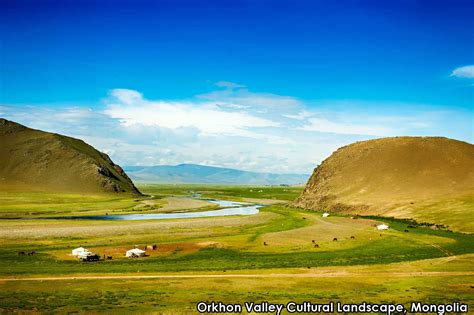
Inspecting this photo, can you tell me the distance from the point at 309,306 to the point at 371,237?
44.7m

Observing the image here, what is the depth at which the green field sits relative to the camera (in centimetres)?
3153

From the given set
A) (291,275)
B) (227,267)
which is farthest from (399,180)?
(291,275)

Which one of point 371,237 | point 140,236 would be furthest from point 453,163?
point 140,236

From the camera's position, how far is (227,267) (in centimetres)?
4569

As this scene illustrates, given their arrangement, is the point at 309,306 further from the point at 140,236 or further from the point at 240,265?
the point at 140,236

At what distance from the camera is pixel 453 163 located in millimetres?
141500

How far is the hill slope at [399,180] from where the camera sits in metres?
107

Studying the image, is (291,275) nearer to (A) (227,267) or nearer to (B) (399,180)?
(A) (227,267)

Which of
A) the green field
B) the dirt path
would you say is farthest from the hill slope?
the dirt path

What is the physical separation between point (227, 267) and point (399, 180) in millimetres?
109184

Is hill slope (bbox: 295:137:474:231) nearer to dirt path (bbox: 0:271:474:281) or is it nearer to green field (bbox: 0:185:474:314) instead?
green field (bbox: 0:185:474:314)

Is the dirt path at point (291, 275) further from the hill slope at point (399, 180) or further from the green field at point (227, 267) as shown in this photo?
the hill slope at point (399, 180)

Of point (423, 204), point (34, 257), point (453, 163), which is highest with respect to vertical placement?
point (453, 163)

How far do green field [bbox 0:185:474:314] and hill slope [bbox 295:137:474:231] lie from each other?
28.1m
